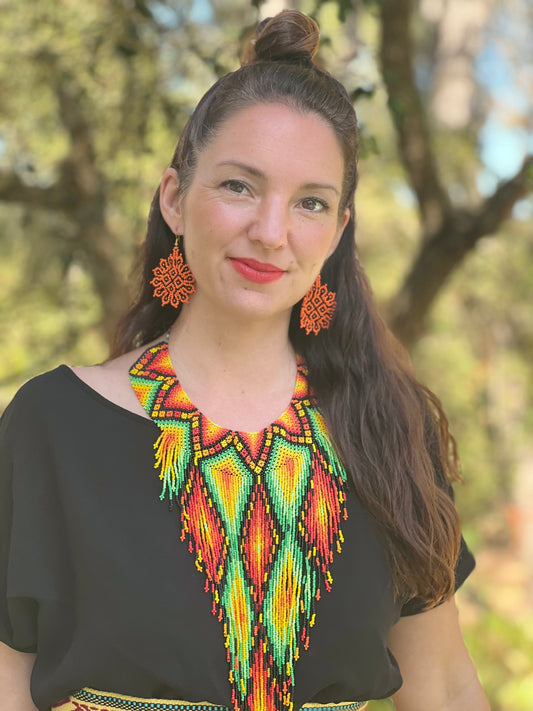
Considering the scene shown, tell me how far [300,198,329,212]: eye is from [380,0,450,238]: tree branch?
198 cm

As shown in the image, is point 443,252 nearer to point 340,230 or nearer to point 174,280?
point 340,230

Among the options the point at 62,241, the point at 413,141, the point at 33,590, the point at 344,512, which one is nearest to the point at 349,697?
the point at 344,512

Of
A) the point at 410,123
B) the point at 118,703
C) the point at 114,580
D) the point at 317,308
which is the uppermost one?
the point at 410,123

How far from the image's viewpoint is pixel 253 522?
6.10 feet

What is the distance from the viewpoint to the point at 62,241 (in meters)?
5.07

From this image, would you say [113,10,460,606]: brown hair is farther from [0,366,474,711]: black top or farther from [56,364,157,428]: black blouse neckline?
[56,364,157,428]: black blouse neckline

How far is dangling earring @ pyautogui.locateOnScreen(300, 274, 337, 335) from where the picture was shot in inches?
83.8

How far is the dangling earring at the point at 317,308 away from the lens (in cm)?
213

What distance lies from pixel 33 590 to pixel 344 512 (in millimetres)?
665

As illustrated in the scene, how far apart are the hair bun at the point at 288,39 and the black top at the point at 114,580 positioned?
2.76 ft

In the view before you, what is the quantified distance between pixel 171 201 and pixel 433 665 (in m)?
1.22

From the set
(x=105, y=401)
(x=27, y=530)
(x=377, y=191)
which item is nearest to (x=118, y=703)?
A: (x=27, y=530)

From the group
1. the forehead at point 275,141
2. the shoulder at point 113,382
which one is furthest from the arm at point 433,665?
the forehead at point 275,141

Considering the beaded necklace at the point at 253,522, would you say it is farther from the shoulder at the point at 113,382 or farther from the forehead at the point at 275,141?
the forehead at the point at 275,141
